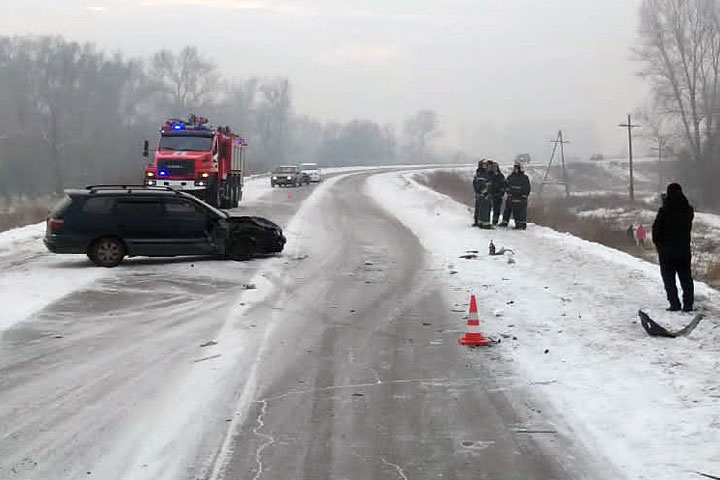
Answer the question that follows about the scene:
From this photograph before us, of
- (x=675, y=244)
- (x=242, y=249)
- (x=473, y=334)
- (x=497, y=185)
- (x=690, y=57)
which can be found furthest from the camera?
(x=690, y=57)

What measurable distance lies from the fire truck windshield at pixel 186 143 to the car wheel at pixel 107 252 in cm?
1267

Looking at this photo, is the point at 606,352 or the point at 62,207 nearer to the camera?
the point at 606,352

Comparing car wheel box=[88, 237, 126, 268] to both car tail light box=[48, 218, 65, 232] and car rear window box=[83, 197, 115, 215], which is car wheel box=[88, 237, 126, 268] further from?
car tail light box=[48, 218, 65, 232]

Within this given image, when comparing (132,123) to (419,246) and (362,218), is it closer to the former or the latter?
(362,218)

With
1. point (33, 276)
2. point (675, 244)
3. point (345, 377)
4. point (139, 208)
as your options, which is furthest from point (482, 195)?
point (345, 377)

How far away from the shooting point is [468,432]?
6.16 m

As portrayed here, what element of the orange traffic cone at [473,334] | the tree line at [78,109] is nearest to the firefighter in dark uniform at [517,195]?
the orange traffic cone at [473,334]

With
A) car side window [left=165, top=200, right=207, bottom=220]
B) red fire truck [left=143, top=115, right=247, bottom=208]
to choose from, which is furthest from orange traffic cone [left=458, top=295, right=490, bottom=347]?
red fire truck [left=143, top=115, right=247, bottom=208]

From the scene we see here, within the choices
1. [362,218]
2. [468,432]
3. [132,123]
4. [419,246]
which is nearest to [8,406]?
[468,432]

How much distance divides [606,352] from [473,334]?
1.50 m

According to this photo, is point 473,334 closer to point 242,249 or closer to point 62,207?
point 242,249

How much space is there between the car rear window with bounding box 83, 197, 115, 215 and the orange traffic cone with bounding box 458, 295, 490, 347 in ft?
28.3

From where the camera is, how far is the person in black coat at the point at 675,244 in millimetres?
10141

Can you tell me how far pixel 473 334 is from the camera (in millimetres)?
9125
